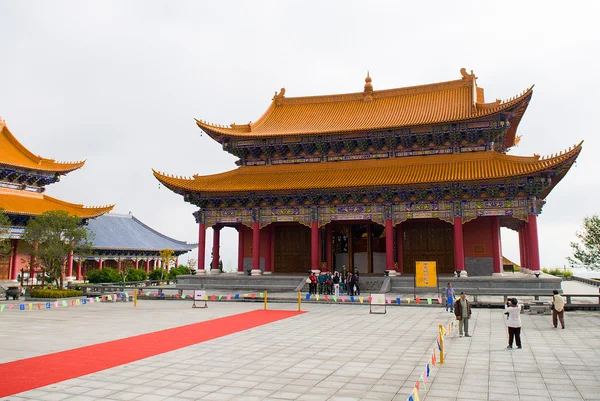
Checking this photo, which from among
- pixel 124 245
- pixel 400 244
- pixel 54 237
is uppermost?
pixel 124 245

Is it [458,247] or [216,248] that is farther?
[216,248]

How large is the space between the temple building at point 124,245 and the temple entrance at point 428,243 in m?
30.2

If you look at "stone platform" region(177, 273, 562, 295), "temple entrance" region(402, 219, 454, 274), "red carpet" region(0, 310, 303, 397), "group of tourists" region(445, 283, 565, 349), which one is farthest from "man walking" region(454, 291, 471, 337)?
"temple entrance" region(402, 219, 454, 274)

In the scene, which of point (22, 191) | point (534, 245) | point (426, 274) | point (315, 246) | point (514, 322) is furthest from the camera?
point (22, 191)

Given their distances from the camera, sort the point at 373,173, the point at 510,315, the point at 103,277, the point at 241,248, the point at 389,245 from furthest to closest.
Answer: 1. the point at 103,277
2. the point at 241,248
3. the point at 373,173
4. the point at 389,245
5. the point at 510,315

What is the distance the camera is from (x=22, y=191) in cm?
3697

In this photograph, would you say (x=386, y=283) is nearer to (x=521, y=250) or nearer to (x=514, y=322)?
(x=521, y=250)

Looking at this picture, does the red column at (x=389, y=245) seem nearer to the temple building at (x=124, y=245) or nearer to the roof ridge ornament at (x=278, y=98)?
the roof ridge ornament at (x=278, y=98)

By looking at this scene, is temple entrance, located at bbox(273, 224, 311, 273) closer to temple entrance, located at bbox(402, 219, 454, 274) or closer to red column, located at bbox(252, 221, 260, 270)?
A: red column, located at bbox(252, 221, 260, 270)

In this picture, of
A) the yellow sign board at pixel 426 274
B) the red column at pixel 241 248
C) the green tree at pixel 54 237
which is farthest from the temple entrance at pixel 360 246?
the green tree at pixel 54 237

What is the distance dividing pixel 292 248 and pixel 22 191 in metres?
21.8

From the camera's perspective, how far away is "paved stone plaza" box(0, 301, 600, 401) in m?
7.82

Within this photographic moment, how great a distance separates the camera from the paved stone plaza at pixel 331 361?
782 centimetres

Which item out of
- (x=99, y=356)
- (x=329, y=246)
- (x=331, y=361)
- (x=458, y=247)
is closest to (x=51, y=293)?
(x=99, y=356)
